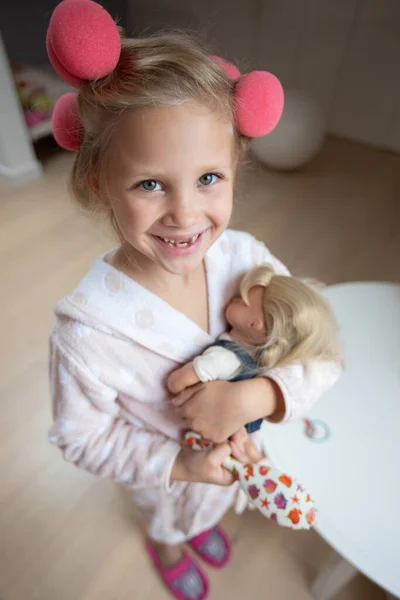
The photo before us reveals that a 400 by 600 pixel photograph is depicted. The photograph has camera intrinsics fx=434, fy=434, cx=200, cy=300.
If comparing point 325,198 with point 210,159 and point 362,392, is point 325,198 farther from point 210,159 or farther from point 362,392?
point 210,159

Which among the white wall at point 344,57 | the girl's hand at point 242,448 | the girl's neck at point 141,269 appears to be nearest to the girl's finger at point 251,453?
the girl's hand at point 242,448

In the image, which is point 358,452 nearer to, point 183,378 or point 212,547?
point 183,378

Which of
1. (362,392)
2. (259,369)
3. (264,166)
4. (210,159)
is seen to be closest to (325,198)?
(264,166)

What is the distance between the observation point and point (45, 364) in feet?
4.09

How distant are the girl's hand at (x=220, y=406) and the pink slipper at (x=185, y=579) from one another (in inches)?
19.1

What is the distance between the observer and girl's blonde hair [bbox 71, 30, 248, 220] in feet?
1.35

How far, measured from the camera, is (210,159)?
17.1 inches

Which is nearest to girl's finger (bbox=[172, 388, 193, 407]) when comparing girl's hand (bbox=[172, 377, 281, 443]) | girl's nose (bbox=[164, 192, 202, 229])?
girl's hand (bbox=[172, 377, 281, 443])

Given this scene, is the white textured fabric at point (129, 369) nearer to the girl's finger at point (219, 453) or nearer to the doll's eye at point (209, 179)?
the girl's finger at point (219, 453)

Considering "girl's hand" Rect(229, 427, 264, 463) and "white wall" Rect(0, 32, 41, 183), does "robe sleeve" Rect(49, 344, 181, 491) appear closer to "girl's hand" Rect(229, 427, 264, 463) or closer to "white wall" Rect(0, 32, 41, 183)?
"girl's hand" Rect(229, 427, 264, 463)

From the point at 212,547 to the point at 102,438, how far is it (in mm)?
506

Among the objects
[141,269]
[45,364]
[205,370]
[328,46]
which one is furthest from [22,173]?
[205,370]

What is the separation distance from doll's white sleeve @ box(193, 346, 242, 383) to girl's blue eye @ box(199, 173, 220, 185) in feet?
0.75

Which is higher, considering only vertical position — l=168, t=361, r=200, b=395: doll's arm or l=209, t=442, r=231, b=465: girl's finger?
l=168, t=361, r=200, b=395: doll's arm
